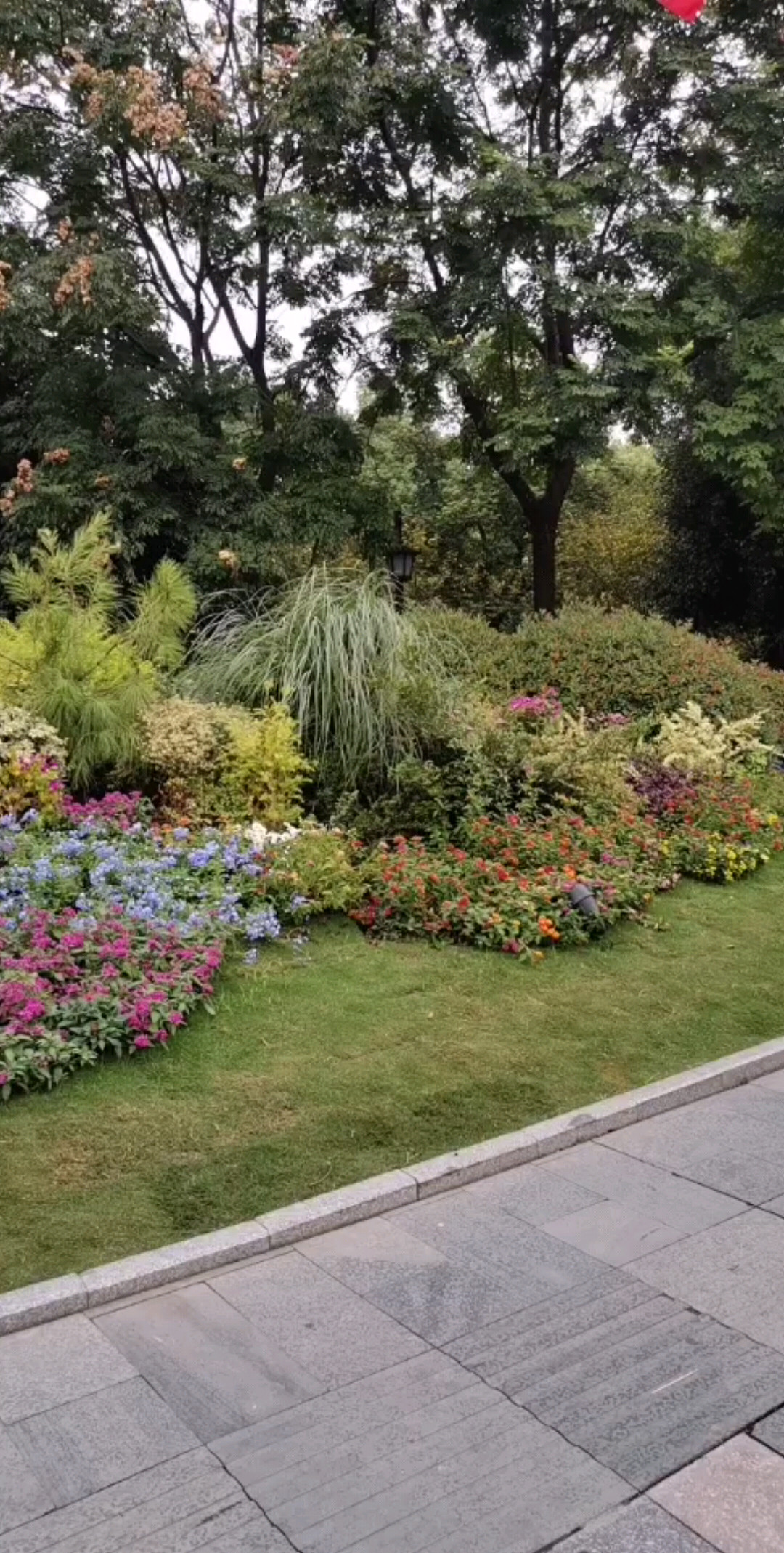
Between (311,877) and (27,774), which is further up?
(27,774)

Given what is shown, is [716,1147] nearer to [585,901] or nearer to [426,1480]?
[426,1480]

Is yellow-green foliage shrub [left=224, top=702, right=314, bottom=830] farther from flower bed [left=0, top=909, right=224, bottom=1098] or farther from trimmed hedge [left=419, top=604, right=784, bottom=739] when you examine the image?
trimmed hedge [left=419, top=604, right=784, bottom=739]

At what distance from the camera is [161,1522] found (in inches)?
83.0

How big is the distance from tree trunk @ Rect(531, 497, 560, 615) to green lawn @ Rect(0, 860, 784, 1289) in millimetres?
9663

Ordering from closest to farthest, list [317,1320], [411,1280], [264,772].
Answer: [317,1320] < [411,1280] < [264,772]

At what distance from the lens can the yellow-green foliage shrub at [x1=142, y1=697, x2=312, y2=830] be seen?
246 inches

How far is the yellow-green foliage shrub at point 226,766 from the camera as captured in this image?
246 inches

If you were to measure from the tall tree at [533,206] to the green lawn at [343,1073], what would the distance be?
823 centimetres

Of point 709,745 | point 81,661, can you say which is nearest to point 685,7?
point 81,661

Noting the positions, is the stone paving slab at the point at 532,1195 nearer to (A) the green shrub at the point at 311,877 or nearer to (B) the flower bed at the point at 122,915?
(B) the flower bed at the point at 122,915

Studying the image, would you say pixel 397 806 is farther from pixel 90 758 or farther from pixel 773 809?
pixel 773 809

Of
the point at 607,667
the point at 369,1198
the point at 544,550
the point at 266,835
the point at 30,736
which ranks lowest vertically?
the point at 369,1198

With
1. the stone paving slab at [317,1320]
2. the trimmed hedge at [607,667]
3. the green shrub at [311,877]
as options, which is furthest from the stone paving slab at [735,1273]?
the trimmed hedge at [607,667]

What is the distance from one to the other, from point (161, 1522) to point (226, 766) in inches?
178
